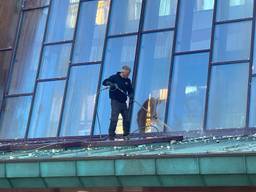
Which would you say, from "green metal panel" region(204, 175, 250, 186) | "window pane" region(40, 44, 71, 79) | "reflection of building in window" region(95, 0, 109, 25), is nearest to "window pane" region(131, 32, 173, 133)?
"reflection of building in window" region(95, 0, 109, 25)

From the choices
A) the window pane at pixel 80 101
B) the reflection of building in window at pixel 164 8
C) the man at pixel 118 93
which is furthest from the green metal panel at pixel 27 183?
the reflection of building in window at pixel 164 8

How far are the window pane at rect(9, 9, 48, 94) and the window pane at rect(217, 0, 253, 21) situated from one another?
492 cm

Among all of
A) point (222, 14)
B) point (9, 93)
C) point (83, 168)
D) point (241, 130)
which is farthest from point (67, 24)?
point (83, 168)

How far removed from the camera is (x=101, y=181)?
939 centimetres

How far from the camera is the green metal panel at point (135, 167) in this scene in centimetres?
888

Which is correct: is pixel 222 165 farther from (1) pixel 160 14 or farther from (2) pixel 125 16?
(2) pixel 125 16

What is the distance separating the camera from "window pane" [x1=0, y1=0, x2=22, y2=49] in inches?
682

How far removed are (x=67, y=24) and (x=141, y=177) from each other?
27.2ft

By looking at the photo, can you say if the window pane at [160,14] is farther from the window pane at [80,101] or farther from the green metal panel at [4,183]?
the green metal panel at [4,183]

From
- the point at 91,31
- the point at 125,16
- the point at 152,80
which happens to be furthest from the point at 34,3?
the point at 152,80

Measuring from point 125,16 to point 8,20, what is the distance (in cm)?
369

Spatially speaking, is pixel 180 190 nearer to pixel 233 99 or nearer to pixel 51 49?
pixel 233 99

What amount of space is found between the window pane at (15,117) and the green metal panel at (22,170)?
579cm

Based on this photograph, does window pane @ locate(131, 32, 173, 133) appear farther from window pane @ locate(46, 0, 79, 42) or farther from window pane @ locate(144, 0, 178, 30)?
window pane @ locate(46, 0, 79, 42)
